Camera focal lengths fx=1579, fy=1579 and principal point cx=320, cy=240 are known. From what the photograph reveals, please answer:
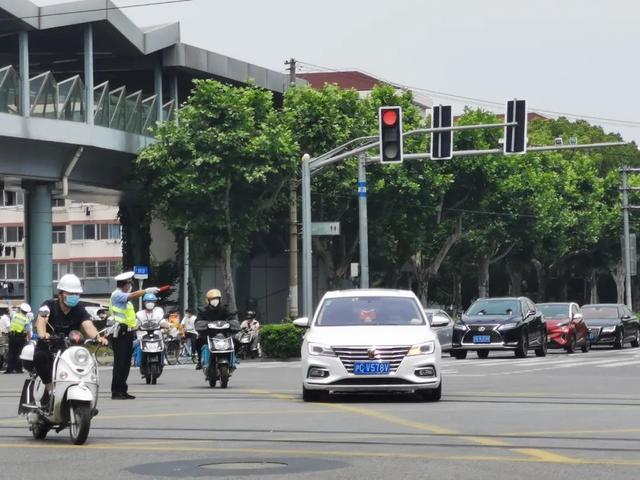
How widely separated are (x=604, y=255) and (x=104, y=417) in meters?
74.6

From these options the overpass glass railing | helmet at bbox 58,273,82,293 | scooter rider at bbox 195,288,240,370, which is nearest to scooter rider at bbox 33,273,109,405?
helmet at bbox 58,273,82,293

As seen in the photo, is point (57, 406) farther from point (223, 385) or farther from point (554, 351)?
point (554, 351)

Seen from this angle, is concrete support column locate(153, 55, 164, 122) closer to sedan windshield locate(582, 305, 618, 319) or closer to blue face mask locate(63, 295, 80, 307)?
sedan windshield locate(582, 305, 618, 319)

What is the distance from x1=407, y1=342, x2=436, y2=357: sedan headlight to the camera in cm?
2030

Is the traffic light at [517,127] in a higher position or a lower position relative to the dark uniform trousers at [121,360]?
higher

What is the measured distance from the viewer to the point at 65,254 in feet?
350

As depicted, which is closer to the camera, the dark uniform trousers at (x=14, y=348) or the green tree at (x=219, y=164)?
the dark uniform trousers at (x=14, y=348)

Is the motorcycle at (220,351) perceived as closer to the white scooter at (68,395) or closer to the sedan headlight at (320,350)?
the sedan headlight at (320,350)

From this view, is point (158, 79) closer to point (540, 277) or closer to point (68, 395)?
point (540, 277)

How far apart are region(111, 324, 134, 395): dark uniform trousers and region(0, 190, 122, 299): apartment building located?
80696 mm

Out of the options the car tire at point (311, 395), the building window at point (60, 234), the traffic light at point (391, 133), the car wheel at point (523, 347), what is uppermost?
the traffic light at point (391, 133)

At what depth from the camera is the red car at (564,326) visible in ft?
143

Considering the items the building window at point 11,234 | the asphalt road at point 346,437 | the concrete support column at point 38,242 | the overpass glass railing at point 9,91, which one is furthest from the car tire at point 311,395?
the building window at point 11,234

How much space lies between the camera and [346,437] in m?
14.7
